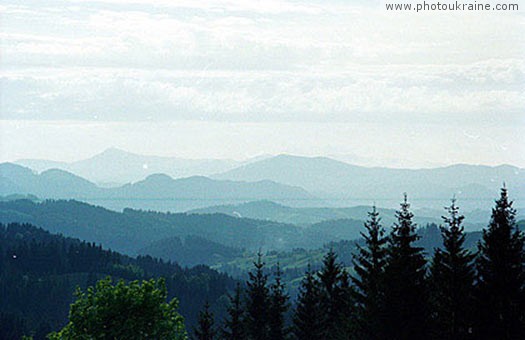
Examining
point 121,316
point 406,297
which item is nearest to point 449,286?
point 406,297

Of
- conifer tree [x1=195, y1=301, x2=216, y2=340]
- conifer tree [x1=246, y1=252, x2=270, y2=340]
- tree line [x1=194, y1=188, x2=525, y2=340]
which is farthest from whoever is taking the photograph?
conifer tree [x1=195, y1=301, x2=216, y2=340]

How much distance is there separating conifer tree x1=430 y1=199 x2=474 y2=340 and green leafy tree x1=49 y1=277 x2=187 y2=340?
2263 centimetres

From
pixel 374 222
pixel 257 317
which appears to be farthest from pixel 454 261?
pixel 257 317

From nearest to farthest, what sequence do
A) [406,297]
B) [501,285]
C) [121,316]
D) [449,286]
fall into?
[501,285], [449,286], [406,297], [121,316]

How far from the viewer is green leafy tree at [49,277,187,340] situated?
50656mm

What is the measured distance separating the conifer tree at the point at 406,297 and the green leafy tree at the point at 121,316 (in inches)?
866

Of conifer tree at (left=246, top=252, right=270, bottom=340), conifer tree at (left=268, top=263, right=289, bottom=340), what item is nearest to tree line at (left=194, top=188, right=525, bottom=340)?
conifer tree at (left=268, top=263, right=289, bottom=340)

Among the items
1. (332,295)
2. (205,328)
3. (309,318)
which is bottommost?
(205,328)

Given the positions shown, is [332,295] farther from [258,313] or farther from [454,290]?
[454,290]

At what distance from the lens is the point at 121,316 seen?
51.2m

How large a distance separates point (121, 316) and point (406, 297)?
2391 cm

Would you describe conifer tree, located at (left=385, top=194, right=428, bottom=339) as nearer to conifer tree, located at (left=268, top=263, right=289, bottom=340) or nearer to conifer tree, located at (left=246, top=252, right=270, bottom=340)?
conifer tree, located at (left=268, top=263, right=289, bottom=340)

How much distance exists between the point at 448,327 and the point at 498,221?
4839 millimetres

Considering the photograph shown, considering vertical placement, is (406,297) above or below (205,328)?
above
